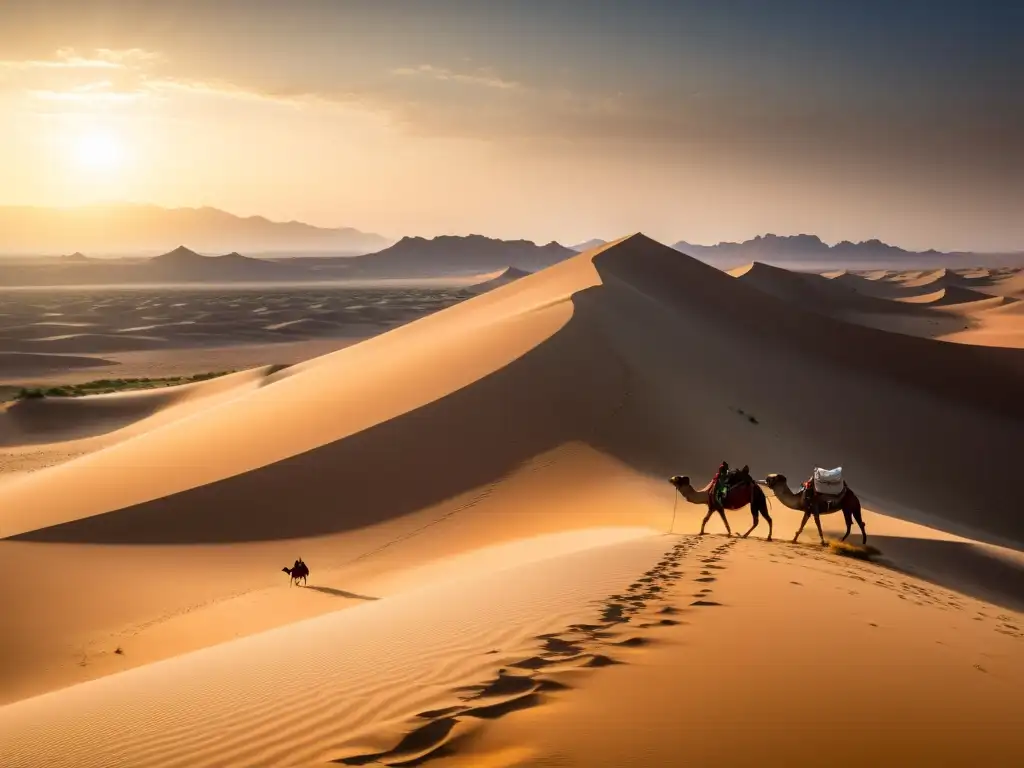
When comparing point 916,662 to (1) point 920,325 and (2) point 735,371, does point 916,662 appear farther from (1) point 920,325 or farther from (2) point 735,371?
(1) point 920,325

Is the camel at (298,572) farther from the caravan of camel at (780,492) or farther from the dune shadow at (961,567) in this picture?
the dune shadow at (961,567)

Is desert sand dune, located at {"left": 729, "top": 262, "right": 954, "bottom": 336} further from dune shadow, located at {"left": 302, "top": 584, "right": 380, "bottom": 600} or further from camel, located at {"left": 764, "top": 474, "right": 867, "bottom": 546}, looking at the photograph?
dune shadow, located at {"left": 302, "top": 584, "right": 380, "bottom": 600}

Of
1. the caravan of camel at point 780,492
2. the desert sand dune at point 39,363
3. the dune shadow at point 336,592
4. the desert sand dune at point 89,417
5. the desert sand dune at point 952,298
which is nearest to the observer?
the dune shadow at point 336,592

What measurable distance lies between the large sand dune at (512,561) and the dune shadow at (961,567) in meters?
0.08

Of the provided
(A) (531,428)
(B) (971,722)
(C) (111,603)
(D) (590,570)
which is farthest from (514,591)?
(A) (531,428)

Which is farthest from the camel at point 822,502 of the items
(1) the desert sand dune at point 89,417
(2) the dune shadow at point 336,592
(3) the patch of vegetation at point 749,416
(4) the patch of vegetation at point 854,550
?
(1) the desert sand dune at point 89,417

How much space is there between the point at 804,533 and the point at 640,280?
24.6 meters

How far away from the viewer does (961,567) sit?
35.6 ft

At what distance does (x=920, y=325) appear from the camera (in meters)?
73.3

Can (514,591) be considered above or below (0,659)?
above

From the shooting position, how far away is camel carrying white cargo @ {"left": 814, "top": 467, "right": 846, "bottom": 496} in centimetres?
1017

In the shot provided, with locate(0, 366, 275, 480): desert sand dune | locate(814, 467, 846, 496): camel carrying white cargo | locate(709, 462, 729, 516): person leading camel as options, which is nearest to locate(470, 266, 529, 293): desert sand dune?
locate(0, 366, 275, 480): desert sand dune

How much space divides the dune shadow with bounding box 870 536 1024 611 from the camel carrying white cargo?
1205 mm

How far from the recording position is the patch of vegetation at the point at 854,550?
1009cm
